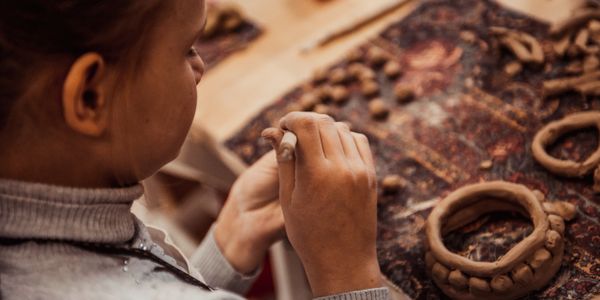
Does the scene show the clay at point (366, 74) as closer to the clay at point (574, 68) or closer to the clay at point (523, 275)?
the clay at point (574, 68)

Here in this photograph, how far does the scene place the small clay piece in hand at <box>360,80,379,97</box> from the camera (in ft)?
4.70

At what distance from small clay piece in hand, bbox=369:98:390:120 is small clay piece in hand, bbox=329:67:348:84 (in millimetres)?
122

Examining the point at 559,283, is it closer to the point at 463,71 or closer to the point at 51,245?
the point at 463,71

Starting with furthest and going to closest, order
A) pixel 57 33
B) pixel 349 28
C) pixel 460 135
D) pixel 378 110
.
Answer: pixel 349 28
pixel 378 110
pixel 460 135
pixel 57 33

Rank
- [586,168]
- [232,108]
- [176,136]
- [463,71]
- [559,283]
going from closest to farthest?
[176,136]
[559,283]
[586,168]
[463,71]
[232,108]

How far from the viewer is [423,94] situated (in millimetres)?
1397

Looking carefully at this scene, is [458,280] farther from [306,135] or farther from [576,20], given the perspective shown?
[576,20]

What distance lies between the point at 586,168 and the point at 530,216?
0.13m

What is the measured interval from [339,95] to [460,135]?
0.29 m

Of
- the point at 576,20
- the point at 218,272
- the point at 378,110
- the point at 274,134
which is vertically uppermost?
the point at 274,134

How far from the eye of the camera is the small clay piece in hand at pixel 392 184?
1199 mm

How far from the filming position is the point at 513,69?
1.33 meters

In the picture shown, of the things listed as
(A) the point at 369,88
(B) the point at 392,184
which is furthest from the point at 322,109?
(B) the point at 392,184

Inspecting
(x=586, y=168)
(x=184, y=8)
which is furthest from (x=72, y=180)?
(x=586, y=168)
